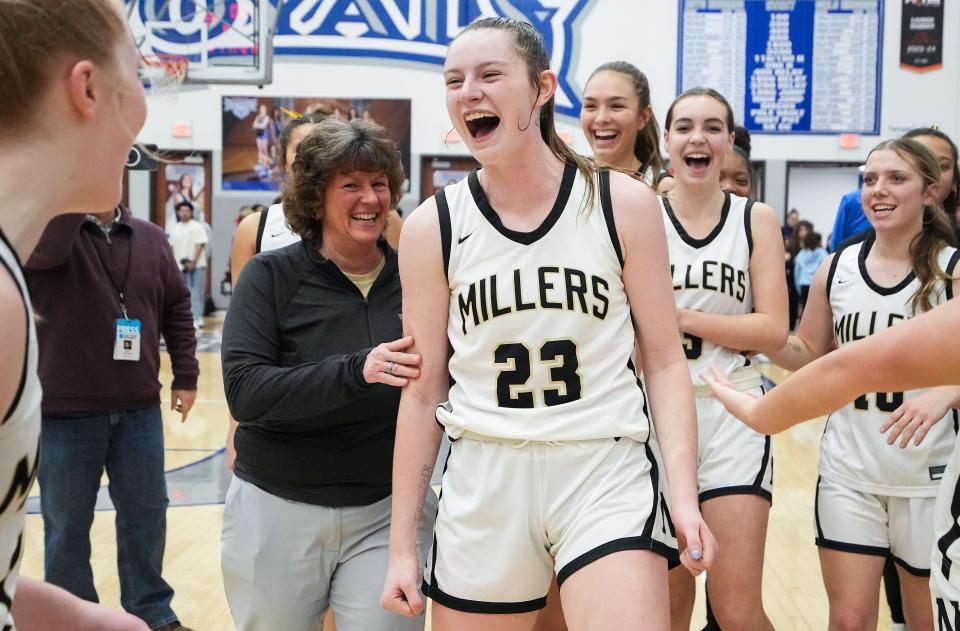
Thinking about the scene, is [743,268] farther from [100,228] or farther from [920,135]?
[100,228]

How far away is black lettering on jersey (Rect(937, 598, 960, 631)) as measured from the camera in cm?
204

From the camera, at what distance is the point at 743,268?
3.35 metres

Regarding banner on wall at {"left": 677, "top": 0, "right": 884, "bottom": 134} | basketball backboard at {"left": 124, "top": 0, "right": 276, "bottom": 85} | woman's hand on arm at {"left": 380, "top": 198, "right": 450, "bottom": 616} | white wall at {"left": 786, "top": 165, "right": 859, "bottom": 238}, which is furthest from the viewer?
white wall at {"left": 786, "top": 165, "right": 859, "bottom": 238}

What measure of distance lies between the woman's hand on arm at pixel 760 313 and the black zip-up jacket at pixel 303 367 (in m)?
→ 0.99

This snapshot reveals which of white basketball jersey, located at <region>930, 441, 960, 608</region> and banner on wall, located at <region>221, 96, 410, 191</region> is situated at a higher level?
banner on wall, located at <region>221, 96, 410, 191</region>

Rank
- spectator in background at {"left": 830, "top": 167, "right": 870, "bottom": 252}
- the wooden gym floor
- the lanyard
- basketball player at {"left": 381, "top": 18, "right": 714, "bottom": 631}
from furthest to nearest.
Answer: spectator in background at {"left": 830, "top": 167, "right": 870, "bottom": 252} → the wooden gym floor → the lanyard → basketball player at {"left": 381, "top": 18, "right": 714, "bottom": 631}

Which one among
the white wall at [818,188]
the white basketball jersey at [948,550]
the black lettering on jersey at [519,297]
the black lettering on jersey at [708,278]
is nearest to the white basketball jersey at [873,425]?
the black lettering on jersey at [708,278]

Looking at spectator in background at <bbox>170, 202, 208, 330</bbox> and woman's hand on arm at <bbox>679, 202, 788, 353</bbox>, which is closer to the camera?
woman's hand on arm at <bbox>679, 202, 788, 353</bbox>

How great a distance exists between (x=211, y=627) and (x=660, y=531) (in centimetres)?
274

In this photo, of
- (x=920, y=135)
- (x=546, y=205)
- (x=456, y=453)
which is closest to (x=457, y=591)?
(x=456, y=453)

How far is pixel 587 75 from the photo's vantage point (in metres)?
14.9

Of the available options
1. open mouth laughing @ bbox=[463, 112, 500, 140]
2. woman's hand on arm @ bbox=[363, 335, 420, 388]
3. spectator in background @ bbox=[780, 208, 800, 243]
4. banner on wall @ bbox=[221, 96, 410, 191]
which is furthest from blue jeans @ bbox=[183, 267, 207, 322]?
open mouth laughing @ bbox=[463, 112, 500, 140]

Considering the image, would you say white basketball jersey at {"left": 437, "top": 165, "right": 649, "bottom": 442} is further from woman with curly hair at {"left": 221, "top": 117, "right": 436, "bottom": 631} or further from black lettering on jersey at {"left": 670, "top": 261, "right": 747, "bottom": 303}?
black lettering on jersey at {"left": 670, "top": 261, "right": 747, "bottom": 303}

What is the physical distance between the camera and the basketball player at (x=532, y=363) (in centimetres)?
224
